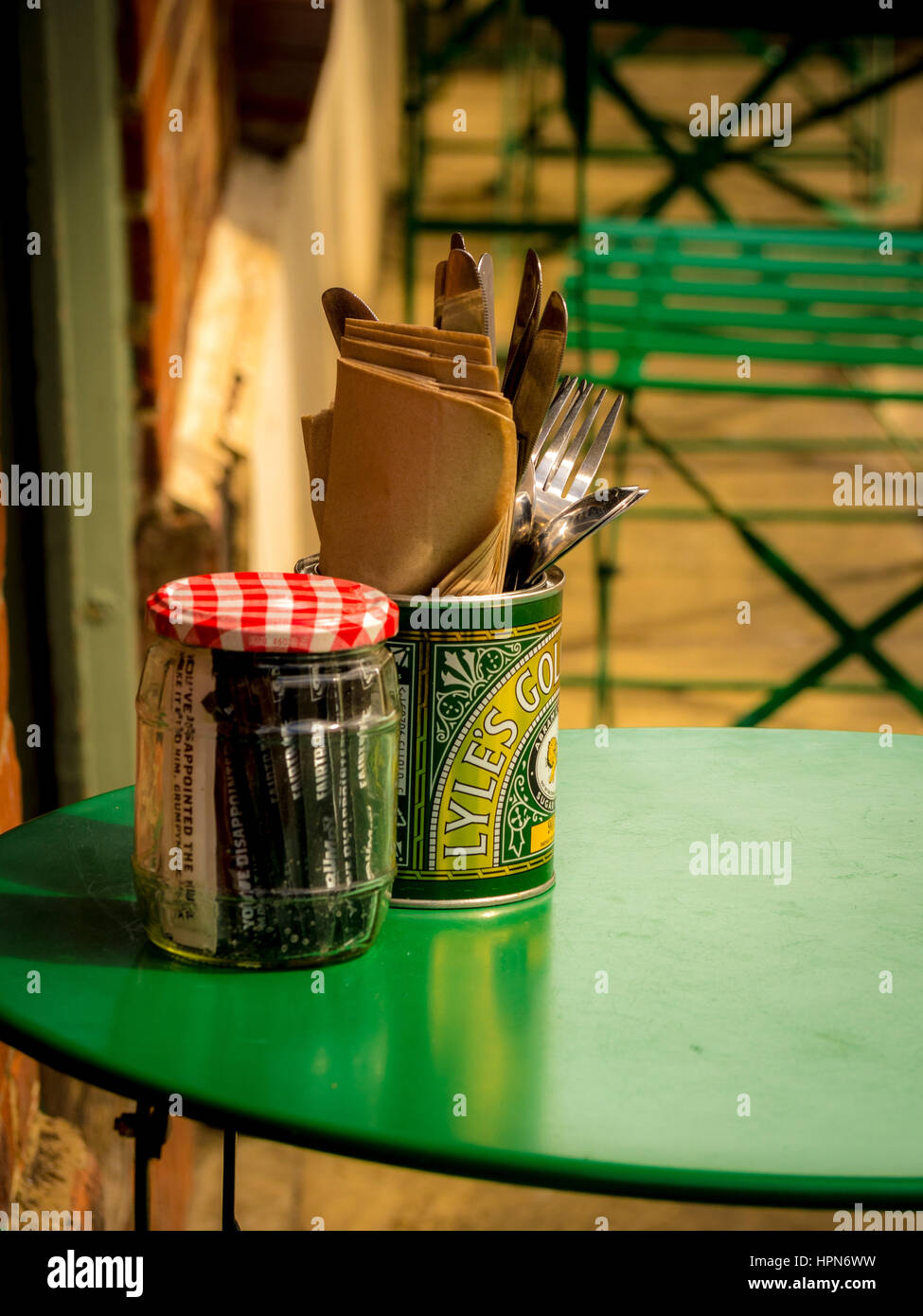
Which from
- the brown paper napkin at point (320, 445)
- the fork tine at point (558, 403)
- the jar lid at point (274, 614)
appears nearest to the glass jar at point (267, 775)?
the jar lid at point (274, 614)

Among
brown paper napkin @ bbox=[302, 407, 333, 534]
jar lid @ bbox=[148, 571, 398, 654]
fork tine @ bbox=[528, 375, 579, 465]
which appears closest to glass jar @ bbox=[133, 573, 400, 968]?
jar lid @ bbox=[148, 571, 398, 654]

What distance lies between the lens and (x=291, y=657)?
0.75m

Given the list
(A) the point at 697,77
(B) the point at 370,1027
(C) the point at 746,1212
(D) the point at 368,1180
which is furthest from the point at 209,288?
(A) the point at 697,77

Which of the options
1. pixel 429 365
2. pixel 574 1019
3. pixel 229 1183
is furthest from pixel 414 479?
pixel 229 1183

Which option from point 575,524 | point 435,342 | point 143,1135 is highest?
point 435,342

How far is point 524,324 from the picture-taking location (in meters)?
0.90

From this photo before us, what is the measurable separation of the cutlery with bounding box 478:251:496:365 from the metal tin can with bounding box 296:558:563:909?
0.14m

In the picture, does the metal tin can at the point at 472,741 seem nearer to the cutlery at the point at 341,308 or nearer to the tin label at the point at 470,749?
the tin label at the point at 470,749

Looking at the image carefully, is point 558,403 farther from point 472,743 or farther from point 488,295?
point 472,743

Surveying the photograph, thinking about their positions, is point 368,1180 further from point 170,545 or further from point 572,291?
point 572,291

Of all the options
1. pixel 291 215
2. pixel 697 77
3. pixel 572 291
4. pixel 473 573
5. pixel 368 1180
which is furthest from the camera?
pixel 697 77

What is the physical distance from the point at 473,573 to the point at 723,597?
3419 millimetres

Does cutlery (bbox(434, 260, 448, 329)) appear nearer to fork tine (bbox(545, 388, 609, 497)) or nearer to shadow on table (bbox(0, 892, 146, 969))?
fork tine (bbox(545, 388, 609, 497))

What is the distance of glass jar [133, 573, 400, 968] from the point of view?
753 mm
